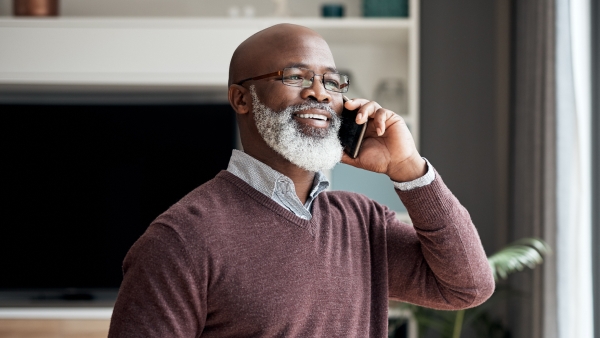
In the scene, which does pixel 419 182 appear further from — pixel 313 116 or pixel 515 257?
pixel 515 257

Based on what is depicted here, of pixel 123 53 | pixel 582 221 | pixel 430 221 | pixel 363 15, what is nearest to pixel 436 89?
pixel 363 15

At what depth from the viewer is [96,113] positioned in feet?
9.74

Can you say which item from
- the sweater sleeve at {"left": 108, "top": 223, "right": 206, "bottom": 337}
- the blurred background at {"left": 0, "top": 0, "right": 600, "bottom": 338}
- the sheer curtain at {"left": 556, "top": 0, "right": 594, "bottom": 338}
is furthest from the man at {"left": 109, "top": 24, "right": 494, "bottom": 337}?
the blurred background at {"left": 0, "top": 0, "right": 600, "bottom": 338}

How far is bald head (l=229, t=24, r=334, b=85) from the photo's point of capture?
3.68ft

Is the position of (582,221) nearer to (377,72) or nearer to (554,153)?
(554,153)

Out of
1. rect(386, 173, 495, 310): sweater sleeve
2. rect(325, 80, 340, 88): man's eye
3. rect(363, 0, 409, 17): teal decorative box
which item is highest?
rect(363, 0, 409, 17): teal decorative box

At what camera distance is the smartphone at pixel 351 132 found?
3.85 ft

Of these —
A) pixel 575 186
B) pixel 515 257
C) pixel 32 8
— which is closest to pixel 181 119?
pixel 32 8

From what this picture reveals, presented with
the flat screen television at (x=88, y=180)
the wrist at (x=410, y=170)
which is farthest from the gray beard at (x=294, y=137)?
the flat screen television at (x=88, y=180)

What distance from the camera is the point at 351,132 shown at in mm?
1183

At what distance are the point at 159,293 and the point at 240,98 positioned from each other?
409 millimetres

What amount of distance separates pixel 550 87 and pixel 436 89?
2.59 feet

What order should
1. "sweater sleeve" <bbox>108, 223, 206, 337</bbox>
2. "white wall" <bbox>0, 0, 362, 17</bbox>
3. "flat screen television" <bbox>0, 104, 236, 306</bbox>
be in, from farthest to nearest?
"white wall" <bbox>0, 0, 362, 17</bbox>
"flat screen television" <bbox>0, 104, 236, 306</bbox>
"sweater sleeve" <bbox>108, 223, 206, 337</bbox>

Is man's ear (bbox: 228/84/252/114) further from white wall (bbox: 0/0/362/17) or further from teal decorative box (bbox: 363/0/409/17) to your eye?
white wall (bbox: 0/0/362/17)
